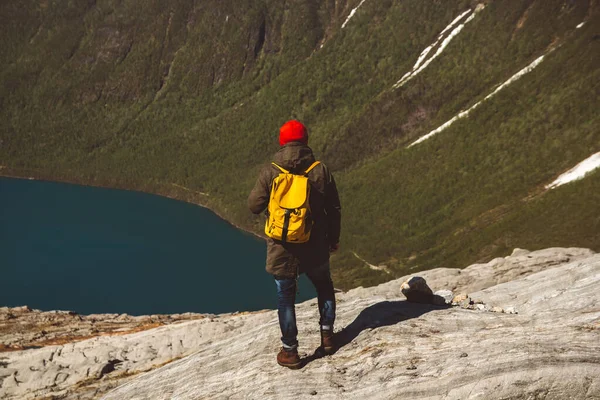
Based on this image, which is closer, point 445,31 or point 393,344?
point 393,344

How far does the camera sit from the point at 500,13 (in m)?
138

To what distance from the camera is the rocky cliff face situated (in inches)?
568

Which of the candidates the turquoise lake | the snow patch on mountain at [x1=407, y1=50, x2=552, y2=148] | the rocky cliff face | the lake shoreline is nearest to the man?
the rocky cliff face

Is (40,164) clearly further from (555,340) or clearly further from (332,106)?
(555,340)

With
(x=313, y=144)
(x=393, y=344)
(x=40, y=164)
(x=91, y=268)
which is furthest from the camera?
(x=40, y=164)

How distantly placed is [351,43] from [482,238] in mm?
103653

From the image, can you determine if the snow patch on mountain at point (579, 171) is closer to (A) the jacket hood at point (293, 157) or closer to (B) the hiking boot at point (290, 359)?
(B) the hiking boot at point (290, 359)

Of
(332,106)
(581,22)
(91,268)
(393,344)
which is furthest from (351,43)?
(393,344)

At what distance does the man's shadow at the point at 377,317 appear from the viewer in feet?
57.1

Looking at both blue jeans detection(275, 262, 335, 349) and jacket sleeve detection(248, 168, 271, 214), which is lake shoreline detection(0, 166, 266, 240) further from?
jacket sleeve detection(248, 168, 271, 214)

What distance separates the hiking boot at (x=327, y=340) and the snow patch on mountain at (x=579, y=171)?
251 ft

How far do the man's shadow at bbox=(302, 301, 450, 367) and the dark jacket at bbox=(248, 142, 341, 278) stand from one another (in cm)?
303

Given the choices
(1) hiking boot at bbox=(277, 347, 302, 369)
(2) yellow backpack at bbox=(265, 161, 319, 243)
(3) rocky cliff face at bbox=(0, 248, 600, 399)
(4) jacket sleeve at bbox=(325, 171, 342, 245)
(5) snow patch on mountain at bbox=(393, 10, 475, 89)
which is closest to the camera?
(3) rocky cliff face at bbox=(0, 248, 600, 399)

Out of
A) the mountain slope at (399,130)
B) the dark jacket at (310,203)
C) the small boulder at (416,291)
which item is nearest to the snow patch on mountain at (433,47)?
the mountain slope at (399,130)
